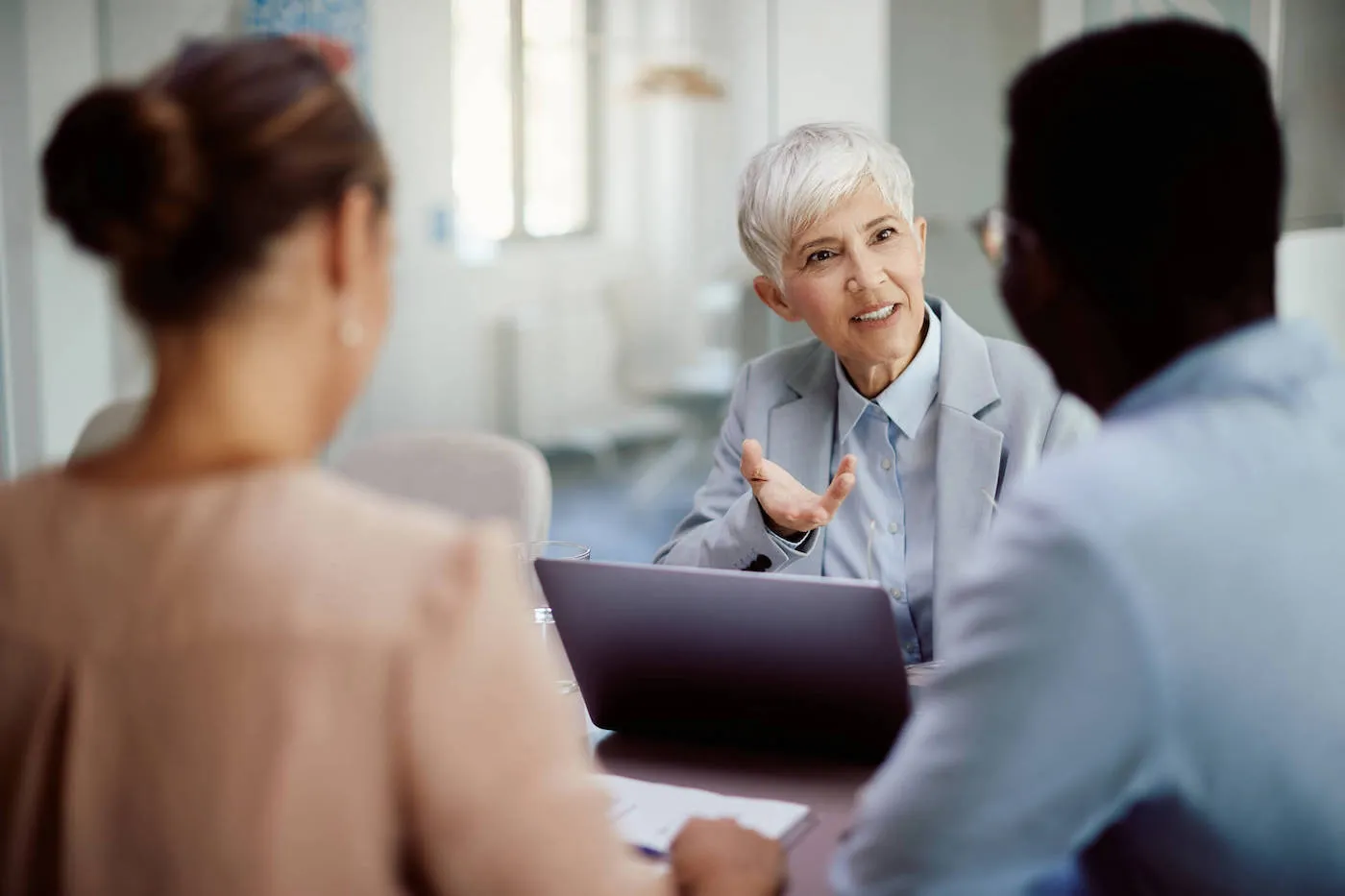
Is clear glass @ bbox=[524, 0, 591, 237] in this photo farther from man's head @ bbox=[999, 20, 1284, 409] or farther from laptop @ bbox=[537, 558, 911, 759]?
man's head @ bbox=[999, 20, 1284, 409]

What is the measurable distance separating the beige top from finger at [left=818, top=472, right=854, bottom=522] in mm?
851

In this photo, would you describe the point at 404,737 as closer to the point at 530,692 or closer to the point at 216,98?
the point at 530,692

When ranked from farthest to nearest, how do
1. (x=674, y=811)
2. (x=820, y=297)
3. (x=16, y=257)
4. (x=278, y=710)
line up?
1. (x=16, y=257)
2. (x=820, y=297)
3. (x=674, y=811)
4. (x=278, y=710)

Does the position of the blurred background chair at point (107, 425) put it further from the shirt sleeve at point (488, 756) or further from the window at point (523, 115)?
the shirt sleeve at point (488, 756)

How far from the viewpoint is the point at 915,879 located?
965 millimetres

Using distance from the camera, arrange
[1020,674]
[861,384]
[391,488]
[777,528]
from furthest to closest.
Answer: [391,488] < [861,384] < [777,528] < [1020,674]

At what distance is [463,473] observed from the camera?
232 centimetres

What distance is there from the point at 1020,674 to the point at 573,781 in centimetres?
30

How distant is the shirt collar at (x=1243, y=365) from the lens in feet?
3.13

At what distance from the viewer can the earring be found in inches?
34.5

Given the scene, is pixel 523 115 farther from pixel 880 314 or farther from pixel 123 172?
pixel 123 172

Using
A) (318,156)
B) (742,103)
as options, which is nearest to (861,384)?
(318,156)

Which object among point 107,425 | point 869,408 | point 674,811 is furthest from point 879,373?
point 107,425

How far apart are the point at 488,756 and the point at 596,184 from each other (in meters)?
3.75
